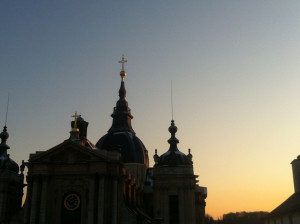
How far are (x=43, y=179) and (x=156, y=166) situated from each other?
14946 mm

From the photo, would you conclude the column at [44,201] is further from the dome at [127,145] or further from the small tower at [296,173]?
the small tower at [296,173]

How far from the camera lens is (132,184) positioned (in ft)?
170

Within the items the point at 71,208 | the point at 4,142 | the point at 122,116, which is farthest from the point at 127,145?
the point at 71,208

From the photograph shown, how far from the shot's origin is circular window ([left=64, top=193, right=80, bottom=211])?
4575 cm

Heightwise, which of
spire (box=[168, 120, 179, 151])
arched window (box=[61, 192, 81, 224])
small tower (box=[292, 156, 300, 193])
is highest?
spire (box=[168, 120, 179, 151])

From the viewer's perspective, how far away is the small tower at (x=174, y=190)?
4903 cm

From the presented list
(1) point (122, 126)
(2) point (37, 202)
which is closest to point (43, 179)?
(2) point (37, 202)

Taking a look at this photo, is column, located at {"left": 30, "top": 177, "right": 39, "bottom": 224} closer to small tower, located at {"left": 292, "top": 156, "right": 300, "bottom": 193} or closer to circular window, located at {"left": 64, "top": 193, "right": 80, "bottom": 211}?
circular window, located at {"left": 64, "top": 193, "right": 80, "bottom": 211}

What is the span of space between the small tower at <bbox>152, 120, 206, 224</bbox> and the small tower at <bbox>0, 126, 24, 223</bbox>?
19587mm

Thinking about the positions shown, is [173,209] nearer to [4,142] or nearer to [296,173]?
[296,173]

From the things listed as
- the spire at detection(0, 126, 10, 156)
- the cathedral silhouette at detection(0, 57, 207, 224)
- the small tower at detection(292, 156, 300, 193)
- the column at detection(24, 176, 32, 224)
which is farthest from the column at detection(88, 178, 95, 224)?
the small tower at detection(292, 156, 300, 193)

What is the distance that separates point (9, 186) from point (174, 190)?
74.0 ft

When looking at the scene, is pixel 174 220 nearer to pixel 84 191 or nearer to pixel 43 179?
pixel 84 191

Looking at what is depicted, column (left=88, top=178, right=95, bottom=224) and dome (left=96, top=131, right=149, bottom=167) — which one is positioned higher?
dome (left=96, top=131, right=149, bottom=167)
